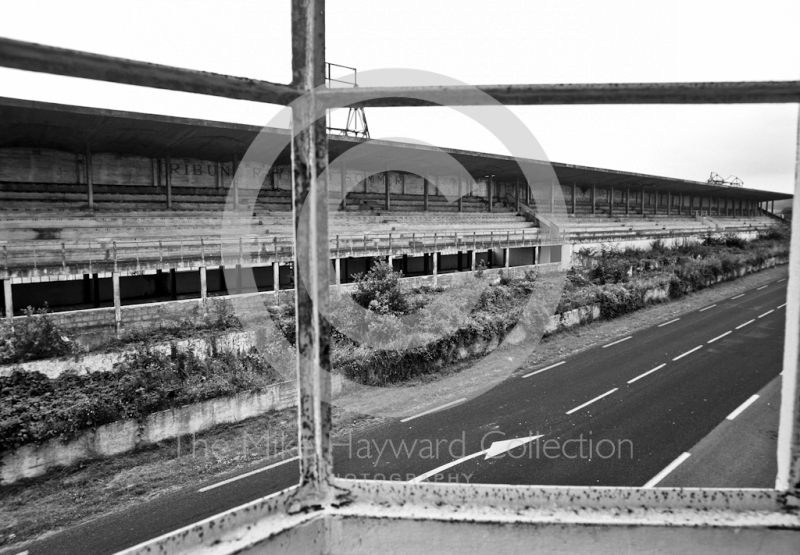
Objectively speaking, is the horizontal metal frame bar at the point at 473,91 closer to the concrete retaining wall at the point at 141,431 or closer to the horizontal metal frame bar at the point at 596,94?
the horizontal metal frame bar at the point at 596,94

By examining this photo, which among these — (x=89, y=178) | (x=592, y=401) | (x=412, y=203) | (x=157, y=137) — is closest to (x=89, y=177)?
(x=89, y=178)

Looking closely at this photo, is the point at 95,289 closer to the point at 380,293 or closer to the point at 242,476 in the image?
the point at 380,293

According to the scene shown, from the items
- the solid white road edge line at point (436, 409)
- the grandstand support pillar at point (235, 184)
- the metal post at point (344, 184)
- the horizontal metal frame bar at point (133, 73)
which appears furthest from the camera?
the metal post at point (344, 184)

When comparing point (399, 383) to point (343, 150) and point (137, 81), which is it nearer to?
point (137, 81)

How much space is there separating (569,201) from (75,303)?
3872 centimetres

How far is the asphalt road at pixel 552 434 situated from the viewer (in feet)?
23.9

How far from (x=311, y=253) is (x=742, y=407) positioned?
13441 mm

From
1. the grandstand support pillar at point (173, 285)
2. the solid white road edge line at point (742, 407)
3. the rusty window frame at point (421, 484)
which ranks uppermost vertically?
the rusty window frame at point (421, 484)

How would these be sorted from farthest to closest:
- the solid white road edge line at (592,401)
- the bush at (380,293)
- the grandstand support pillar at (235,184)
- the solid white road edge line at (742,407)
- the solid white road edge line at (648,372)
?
the grandstand support pillar at (235,184), the bush at (380,293), the solid white road edge line at (648,372), the solid white road edge line at (592,401), the solid white road edge line at (742,407)

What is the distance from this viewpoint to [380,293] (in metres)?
14.2

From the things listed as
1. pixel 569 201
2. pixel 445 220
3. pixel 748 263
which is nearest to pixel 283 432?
pixel 445 220

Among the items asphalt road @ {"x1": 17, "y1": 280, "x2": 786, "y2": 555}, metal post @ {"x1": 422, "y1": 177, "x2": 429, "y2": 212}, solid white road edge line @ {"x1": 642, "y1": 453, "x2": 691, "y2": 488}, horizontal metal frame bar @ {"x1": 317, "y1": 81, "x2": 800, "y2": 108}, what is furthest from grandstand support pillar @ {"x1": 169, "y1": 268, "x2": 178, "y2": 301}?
metal post @ {"x1": 422, "y1": 177, "x2": 429, "y2": 212}

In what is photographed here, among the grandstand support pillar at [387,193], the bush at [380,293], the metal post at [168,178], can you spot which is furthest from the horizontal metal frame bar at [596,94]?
the grandstand support pillar at [387,193]

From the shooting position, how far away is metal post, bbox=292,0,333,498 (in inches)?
53.2
